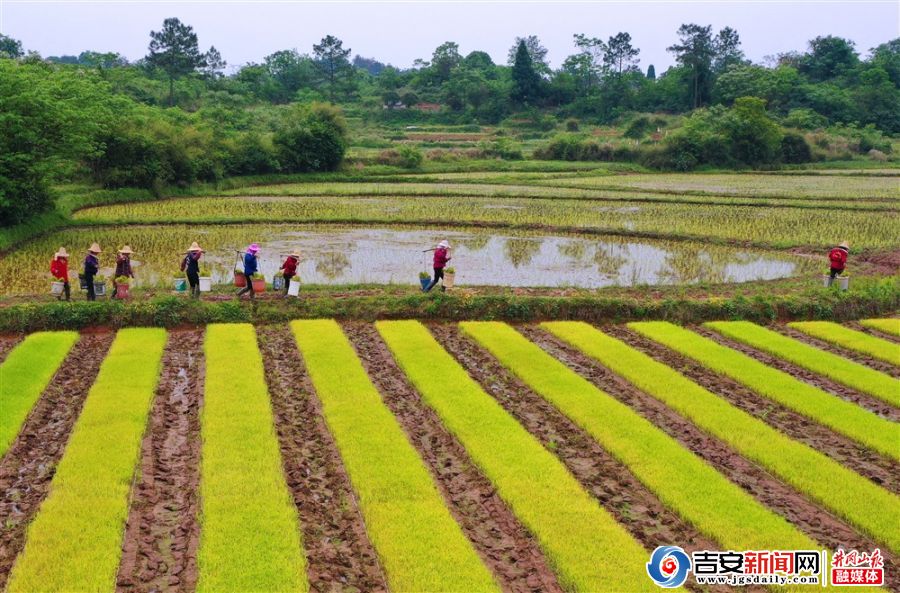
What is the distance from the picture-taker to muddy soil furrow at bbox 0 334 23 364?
1383cm

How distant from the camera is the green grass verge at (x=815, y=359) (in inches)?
487

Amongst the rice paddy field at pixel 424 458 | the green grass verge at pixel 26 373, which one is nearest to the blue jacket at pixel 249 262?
the rice paddy field at pixel 424 458

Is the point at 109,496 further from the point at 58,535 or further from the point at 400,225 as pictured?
the point at 400,225

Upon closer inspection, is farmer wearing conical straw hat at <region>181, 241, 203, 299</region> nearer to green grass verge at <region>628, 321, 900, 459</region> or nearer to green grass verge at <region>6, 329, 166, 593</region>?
green grass verge at <region>6, 329, 166, 593</region>

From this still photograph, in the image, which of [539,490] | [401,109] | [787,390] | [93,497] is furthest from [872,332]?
[401,109]

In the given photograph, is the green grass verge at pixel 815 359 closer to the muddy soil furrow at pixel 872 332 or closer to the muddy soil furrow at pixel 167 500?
the muddy soil furrow at pixel 872 332

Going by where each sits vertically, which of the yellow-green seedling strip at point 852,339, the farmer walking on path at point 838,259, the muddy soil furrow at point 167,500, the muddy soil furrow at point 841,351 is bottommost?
the muddy soil furrow at point 841,351

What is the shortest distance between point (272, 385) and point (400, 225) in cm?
1754

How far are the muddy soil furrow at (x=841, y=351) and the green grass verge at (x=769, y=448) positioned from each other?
12.9ft

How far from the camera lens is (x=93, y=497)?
27.3 ft

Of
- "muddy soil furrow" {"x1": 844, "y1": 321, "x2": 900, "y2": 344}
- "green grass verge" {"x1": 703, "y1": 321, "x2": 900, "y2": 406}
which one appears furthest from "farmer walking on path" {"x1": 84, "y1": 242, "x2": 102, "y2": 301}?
"muddy soil furrow" {"x1": 844, "y1": 321, "x2": 900, "y2": 344}

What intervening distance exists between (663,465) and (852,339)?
819 centimetres

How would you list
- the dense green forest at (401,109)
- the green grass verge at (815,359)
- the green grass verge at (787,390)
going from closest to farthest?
the green grass verge at (787,390)
the green grass verge at (815,359)
the dense green forest at (401,109)

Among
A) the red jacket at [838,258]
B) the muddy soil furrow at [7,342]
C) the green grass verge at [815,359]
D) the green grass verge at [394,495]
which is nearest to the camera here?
the green grass verge at [394,495]
